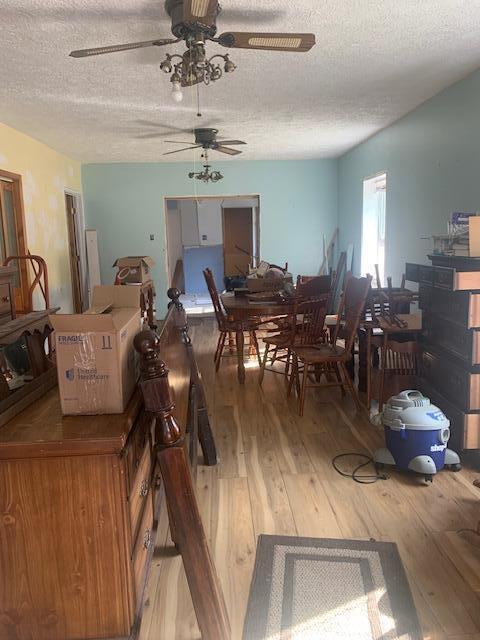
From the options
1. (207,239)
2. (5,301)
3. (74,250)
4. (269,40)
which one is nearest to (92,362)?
(269,40)

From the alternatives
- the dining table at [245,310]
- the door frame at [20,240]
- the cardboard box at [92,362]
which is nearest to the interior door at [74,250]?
the door frame at [20,240]

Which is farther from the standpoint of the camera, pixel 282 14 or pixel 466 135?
pixel 466 135

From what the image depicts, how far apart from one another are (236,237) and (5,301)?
747 cm

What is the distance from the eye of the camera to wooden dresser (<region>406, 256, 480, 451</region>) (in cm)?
263

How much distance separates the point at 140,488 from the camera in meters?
1.46

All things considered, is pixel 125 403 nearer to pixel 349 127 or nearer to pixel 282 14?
pixel 282 14

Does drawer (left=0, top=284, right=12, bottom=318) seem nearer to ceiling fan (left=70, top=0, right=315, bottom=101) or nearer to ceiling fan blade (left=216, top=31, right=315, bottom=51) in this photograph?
ceiling fan (left=70, top=0, right=315, bottom=101)

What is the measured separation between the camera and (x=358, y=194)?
21.3ft

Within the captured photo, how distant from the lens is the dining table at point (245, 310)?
4.27m

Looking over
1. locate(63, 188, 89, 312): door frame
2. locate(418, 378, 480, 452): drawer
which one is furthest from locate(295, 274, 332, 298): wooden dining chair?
locate(63, 188, 89, 312): door frame

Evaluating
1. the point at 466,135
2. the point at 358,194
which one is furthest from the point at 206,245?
the point at 466,135

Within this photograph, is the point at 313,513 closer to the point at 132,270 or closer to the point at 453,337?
the point at 453,337

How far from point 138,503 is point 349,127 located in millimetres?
4877

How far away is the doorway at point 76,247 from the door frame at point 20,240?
163 centimetres
